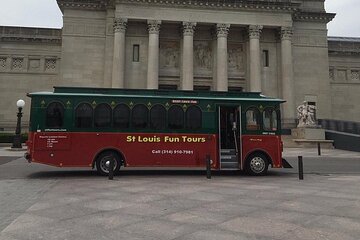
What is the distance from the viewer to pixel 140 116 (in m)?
13.4

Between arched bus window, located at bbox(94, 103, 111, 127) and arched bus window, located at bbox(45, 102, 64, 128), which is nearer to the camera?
arched bus window, located at bbox(45, 102, 64, 128)

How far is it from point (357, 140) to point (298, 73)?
15594 millimetres

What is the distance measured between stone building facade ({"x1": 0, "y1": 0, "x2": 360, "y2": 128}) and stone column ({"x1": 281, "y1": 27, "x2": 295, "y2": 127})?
0.11 meters

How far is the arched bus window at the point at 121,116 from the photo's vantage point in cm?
1321

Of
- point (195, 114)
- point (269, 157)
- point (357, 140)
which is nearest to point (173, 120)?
point (195, 114)

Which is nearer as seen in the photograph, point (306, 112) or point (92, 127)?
point (92, 127)

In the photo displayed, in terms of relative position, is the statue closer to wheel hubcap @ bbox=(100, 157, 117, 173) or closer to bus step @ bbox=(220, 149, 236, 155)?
bus step @ bbox=(220, 149, 236, 155)

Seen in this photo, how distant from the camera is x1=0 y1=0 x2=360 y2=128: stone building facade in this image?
38562 mm

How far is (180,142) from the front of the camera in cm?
1343

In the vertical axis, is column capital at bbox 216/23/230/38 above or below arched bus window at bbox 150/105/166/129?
above

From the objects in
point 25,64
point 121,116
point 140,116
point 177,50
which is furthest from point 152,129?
point 25,64

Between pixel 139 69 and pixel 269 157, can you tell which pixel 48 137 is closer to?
pixel 269 157

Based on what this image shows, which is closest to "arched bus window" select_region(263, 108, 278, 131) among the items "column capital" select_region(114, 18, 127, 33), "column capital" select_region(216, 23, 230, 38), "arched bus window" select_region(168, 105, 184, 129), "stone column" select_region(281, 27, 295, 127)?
"arched bus window" select_region(168, 105, 184, 129)

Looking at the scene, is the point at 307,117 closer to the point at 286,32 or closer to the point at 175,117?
the point at 286,32
